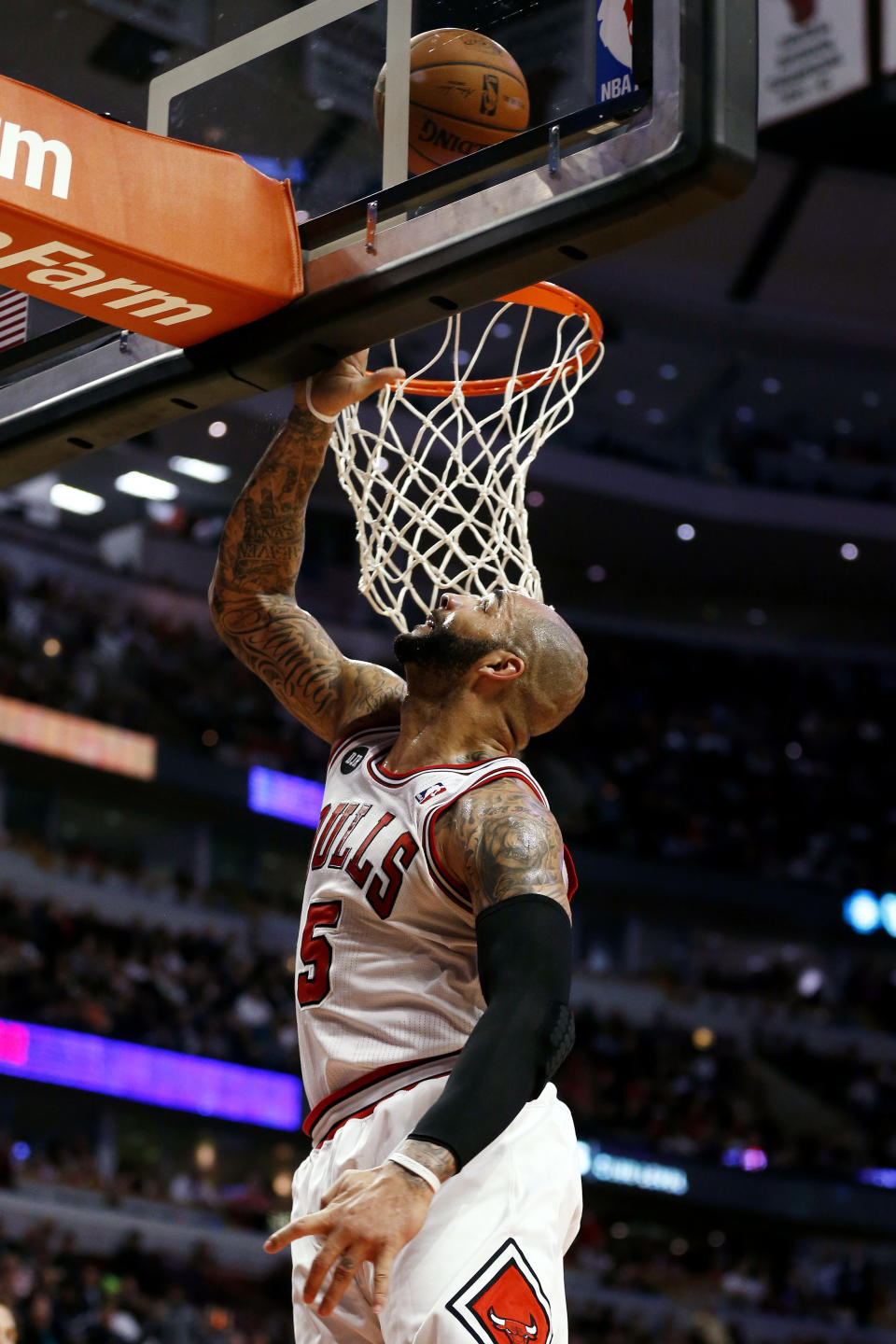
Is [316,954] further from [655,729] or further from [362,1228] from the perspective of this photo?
[655,729]

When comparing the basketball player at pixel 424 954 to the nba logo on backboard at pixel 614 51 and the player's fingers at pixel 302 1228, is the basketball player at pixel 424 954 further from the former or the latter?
the nba logo on backboard at pixel 614 51

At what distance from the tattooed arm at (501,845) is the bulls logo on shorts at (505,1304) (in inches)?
23.0

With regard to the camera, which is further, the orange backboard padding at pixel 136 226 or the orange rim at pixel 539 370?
the orange rim at pixel 539 370

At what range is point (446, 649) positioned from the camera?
3322mm

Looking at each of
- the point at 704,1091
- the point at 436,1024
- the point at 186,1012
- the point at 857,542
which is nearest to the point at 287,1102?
the point at 186,1012

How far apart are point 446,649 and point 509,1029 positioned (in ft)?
3.17

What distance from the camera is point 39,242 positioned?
3025 millimetres

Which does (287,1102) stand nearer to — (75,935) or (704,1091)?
(75,935)

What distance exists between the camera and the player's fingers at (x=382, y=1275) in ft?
7.61

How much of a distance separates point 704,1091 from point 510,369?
52.9ft

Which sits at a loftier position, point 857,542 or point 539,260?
point 539,260

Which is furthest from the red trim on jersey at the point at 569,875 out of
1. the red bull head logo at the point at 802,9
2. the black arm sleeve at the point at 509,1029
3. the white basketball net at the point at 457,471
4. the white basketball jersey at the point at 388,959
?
the red bull head logo at the point at 802,9

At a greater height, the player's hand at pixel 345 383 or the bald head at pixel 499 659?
the player's hand at pixel 345 383

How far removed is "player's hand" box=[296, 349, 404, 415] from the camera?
11.0 feet
